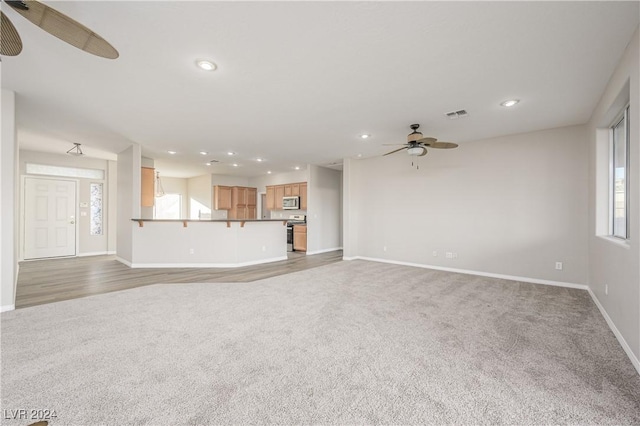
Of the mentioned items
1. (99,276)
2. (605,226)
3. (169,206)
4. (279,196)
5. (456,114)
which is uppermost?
(456,114)

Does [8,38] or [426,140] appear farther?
[426,140]

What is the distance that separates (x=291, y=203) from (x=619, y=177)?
765cm

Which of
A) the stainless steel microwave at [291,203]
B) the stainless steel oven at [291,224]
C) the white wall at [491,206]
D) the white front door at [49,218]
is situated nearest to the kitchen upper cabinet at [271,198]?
the stainless steel microwave at [291,203]

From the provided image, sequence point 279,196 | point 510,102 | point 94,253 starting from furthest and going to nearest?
1. point 279,196
2. point 94,253
3. point 510,102

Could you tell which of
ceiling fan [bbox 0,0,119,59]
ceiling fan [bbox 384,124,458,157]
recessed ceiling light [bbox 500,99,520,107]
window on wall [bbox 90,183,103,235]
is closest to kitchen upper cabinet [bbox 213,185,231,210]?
window on wall [bbox 90,183,103,235]

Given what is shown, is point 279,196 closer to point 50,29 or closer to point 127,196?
point 127,196

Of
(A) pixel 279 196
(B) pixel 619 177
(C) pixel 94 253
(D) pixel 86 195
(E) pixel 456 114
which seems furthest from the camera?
(A) pixel 279 196

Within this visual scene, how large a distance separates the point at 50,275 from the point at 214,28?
5793 millimetres

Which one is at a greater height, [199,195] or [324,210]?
[199,195]

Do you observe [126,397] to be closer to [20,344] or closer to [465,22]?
[20,344]

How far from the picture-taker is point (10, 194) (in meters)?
3.35

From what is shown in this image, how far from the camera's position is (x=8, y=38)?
1.69m

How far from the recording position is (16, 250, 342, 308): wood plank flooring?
4074 mm

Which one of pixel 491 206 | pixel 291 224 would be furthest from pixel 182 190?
pixel 491 206
